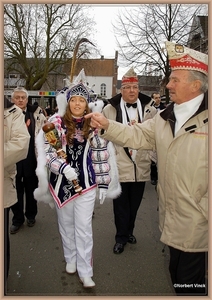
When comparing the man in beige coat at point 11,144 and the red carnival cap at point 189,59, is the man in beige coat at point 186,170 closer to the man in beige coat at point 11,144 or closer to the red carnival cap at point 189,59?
the red carnival cap at point 189,59

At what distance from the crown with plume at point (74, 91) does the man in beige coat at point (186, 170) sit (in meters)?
0.94

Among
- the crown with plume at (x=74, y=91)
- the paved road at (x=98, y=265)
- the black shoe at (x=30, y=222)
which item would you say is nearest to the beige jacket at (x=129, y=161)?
the crown with plume at (x=74, y=91)

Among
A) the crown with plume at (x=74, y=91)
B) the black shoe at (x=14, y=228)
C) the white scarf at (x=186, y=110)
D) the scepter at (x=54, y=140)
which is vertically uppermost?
the crown with plume at (x=74, y=91)

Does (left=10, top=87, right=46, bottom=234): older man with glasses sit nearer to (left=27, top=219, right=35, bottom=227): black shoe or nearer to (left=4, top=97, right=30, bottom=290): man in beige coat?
(left=27, top=219, right=35, bottom=227): black shoe

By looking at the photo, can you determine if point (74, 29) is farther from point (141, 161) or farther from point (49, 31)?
point (141, 161)

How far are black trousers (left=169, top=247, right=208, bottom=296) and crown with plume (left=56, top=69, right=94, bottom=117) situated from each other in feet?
5.63

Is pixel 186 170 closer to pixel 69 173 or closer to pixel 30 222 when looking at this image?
pixel 69 173

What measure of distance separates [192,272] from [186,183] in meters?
0.70

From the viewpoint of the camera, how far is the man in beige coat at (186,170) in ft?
6.22

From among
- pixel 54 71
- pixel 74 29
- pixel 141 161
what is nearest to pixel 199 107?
pixel 141 161

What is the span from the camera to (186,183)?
1909 mm

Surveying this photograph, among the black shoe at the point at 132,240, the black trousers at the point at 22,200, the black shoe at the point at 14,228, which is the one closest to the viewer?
the black shoe at the point at 132,240

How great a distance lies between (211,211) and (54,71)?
21970 millimetres

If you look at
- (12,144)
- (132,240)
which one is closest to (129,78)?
(12,144)
